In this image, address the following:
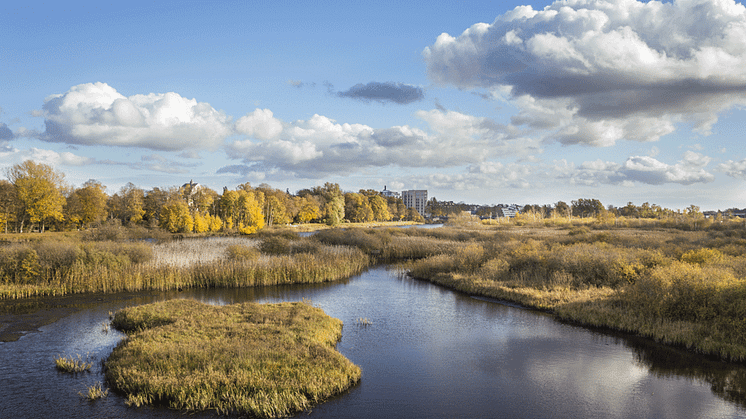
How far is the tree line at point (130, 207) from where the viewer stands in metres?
58.0

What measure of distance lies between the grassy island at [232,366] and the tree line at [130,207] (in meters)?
43.3

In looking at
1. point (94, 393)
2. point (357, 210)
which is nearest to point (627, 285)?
point (94, 393)

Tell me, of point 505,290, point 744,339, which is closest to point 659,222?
point 505,290

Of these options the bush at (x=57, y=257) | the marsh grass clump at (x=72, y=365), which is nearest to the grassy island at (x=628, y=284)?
the marsh grass clump at (x=72, y=365)

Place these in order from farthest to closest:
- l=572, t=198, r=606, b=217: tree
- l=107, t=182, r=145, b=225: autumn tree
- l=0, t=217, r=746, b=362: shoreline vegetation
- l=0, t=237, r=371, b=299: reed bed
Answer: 1. l=572, t=198, r=606, b=217: tree
2. l=107, t=182, r=145, b=225: autumn tree
3. l=0, t=237, r=371, b=299: reed bed
4. l=0, t=217, r=746, b=362: shoreline vegetation

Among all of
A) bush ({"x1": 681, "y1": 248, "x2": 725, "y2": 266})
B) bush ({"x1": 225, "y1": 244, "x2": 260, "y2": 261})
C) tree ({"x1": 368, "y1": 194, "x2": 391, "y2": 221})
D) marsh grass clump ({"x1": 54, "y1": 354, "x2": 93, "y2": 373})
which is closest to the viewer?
marsh grass clump ({"x1": 54, "y1": 354, "x2": 93, "y2": 373})

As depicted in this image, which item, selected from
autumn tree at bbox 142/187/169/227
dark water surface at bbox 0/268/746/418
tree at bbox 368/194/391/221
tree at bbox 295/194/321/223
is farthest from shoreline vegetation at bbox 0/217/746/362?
tree at bbox 368/194/391/221

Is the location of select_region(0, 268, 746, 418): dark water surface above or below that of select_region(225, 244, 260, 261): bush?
below

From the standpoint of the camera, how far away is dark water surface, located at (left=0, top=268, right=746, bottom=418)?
9.79 metres

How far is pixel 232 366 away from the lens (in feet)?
34.2

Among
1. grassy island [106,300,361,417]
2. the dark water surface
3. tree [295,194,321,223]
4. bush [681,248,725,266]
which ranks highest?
tree [295,194,321,223]

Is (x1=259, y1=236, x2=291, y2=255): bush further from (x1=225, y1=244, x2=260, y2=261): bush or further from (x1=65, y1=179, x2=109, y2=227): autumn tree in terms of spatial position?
(x1=65, y1=179, x2=109, y2=227): autumn tree

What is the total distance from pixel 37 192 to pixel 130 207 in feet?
49.5

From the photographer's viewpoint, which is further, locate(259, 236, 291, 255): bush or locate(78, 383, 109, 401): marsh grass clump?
locate(259, 236, 291, 255): bush
